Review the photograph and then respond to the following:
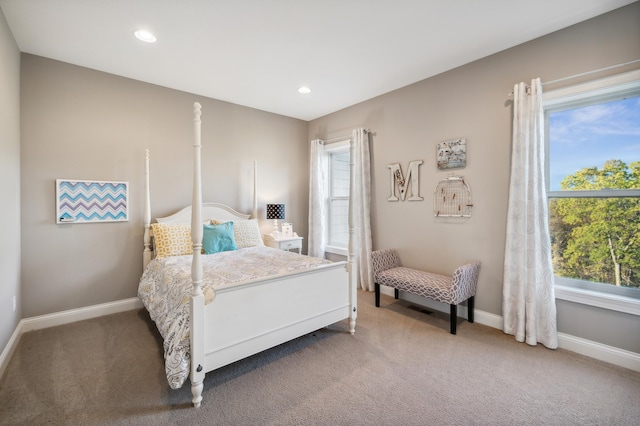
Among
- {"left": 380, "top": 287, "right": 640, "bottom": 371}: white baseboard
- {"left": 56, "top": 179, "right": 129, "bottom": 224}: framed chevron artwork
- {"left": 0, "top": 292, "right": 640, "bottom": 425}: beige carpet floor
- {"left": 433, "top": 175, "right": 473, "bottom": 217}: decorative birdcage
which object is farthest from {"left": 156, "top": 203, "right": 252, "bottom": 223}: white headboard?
{"left": 380, "top": 287, "right": 640, "bottom": 371}: white baseboard

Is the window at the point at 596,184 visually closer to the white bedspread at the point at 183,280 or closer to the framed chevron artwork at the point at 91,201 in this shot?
the white bedspread at the point at 183,280

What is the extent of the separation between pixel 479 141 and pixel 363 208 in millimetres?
1623

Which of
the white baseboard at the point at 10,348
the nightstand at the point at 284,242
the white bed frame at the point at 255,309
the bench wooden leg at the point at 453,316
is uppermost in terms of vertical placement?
the nightstand at the point at 284,242

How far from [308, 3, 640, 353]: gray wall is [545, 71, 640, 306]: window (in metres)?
0.22

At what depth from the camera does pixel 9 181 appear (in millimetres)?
2395

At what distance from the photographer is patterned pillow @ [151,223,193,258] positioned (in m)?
3.15

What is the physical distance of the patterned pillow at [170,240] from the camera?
3152 mm

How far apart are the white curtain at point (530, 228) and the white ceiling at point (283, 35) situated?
59 centimetres

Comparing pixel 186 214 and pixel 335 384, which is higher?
pixel 186 214

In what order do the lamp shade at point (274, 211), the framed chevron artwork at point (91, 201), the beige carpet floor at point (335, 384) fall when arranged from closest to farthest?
the beige carpet floor at point (335, 384) → the framed chevron artwork at point (91, 201) → the lamp shade at point (274, 211)

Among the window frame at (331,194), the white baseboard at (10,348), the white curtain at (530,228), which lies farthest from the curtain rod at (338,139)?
the white baseboard at (10,348)

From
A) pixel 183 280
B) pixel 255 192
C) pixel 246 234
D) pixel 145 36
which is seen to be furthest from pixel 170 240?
pixel 145 36

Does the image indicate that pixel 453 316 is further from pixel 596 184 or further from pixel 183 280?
pixel 183 280

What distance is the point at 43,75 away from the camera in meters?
2.88
